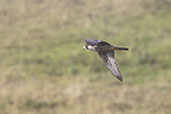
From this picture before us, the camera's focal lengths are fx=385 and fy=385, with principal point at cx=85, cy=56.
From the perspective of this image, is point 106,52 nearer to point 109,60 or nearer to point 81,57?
point 109,60

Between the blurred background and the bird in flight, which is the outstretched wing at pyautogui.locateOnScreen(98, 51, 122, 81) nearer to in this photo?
the bird in flight

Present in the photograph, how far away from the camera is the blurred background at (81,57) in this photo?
1391 cm

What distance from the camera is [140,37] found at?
19.9 meters

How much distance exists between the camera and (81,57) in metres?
18.0

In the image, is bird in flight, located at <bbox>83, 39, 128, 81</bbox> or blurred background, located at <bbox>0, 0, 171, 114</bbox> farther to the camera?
blurred background, located at <bbox>0, 0, 171, 114</bbox>

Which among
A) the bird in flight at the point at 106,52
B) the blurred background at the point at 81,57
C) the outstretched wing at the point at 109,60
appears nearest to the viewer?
the bird in flight at the point at 106,52

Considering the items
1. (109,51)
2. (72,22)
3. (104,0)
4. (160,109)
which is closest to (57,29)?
(72,22)

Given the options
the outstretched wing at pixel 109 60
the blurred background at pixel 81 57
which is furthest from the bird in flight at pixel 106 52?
the blurred background at pixel 81 57

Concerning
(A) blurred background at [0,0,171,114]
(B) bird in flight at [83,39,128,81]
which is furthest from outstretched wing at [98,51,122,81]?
(A) blurred background at [0,0,171,114]

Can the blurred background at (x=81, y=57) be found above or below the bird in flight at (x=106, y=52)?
below

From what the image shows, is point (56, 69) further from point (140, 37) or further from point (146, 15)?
point (146, 15)

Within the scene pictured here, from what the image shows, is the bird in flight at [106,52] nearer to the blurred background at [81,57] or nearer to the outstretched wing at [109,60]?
the outstretched wing at [109,60]

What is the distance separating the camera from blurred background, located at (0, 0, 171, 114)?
547 inches

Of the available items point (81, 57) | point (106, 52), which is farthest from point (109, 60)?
point (81, 57)
